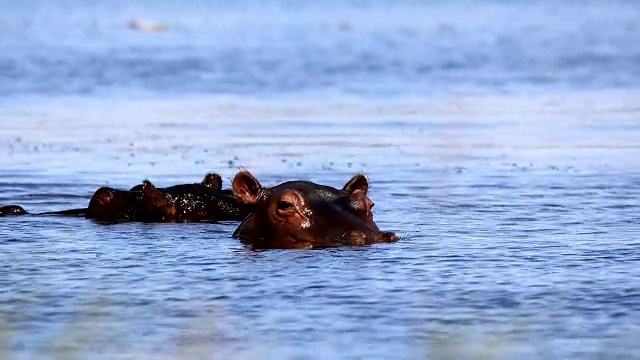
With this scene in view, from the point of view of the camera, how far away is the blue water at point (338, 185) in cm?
780

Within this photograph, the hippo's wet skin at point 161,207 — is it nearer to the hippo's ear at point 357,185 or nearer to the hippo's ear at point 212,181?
the hippo's ear at point 212,181

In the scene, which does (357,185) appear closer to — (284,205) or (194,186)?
(284,205)

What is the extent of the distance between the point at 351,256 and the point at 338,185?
14.7 ft

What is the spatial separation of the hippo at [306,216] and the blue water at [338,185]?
0.66 feet

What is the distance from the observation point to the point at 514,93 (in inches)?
961

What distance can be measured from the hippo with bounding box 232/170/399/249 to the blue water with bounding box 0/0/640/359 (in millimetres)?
202

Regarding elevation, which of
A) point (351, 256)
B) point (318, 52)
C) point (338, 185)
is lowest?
point (351, 256)

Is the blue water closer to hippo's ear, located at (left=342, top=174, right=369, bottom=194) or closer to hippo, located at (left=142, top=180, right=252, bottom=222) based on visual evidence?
hippo, located at (left=142, top=180, right=252, bottom=222)

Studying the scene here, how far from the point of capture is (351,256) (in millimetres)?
9805

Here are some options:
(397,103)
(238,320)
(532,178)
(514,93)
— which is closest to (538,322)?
(238,320)

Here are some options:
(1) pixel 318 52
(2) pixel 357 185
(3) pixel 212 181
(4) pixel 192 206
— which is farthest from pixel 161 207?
(1) pixel 318 52

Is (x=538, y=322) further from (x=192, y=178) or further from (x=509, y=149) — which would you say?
(x=509, y=149)

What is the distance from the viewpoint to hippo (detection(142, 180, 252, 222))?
12.0 metres

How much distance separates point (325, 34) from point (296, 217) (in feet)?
100
